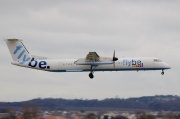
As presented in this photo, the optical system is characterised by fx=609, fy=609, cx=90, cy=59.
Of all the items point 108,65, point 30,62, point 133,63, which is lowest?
point 108,65

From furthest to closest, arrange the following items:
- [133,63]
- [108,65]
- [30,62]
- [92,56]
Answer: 1. [30,62]
2. [108,65]
3. [133,63]
4. [92,56]

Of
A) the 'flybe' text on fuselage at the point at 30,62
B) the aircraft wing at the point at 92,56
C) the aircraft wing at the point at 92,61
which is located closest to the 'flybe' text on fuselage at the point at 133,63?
the aircraft wing at the point at 92,61

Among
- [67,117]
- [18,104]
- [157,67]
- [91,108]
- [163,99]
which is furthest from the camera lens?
[163,99]

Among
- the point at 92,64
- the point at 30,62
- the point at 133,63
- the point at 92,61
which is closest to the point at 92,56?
the point at 92,61

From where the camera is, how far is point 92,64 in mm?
77062

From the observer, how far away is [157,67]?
3049 inches

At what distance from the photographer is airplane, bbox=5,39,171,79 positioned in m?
76.8

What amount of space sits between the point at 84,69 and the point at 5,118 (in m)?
13.1

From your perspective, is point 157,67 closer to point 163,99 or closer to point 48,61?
point 48,61

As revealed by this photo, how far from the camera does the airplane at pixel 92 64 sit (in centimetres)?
7681

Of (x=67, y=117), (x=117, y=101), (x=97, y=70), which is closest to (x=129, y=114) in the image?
(x=117, y=101)

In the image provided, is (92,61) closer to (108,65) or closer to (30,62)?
(108,65)

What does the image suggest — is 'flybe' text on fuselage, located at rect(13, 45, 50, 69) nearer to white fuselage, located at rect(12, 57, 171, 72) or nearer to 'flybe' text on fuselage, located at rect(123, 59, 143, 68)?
white fuselage, located at rect(12, 57, 171, 72)

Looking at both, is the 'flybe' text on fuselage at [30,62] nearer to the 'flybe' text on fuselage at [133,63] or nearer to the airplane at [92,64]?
the airplane at [92,64]
